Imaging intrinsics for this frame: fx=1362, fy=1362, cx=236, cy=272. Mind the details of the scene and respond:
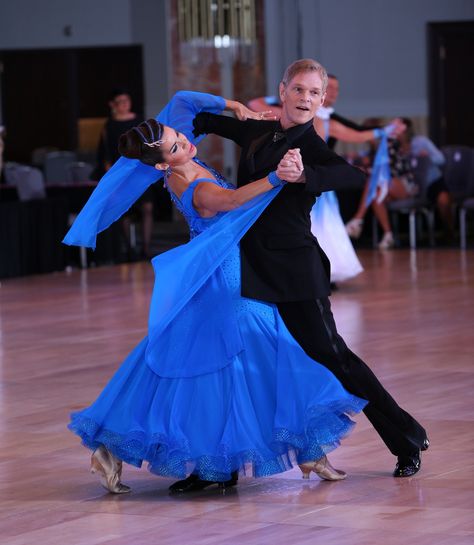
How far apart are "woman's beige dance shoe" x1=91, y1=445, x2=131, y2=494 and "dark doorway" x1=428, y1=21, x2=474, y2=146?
516 inches

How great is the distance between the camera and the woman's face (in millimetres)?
3959

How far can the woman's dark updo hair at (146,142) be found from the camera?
3.95 m

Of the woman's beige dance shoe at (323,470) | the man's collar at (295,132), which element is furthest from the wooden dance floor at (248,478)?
the man's collar at (295,132)

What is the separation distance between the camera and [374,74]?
16391mm

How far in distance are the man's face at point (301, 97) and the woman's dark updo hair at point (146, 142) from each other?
38 cm

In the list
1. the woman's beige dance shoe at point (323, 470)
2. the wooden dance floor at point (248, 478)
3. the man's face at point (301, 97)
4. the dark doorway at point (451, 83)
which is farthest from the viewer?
the dark doorway at point (451, 83)

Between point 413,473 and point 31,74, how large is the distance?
48.0 ft

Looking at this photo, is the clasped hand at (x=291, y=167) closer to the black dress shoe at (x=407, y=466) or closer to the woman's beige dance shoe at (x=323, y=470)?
the woman's beige dance shoe at (x=323, y=470)

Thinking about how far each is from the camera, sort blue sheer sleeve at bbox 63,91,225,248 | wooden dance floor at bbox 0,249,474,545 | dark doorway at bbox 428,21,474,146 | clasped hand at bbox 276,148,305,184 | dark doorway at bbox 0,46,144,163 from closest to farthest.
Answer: wooden dance floor at bbox 0,249,474,545 → clasped hand at bbox 276,148,305,184 → blue sheer sleeve at bbox 63,91,225,248 → dark doorway at bbox 428,21,474,146 → dark doorway at bbox 0,46,144,163

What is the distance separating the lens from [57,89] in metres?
18.1

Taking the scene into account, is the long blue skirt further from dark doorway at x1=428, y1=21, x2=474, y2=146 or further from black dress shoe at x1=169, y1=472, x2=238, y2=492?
dark doorway at x1=428, y1=21, x2=474, y2=146

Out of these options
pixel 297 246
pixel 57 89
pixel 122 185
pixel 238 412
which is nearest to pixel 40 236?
pixel 57 89

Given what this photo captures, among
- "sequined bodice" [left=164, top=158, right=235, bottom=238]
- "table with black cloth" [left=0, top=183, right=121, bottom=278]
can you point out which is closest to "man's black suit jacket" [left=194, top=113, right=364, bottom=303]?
"sequined bodice" [left=164, top=158, right=235, bottom=238]

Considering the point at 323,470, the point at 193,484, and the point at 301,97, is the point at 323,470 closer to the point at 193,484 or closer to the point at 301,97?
the point at 193,484
